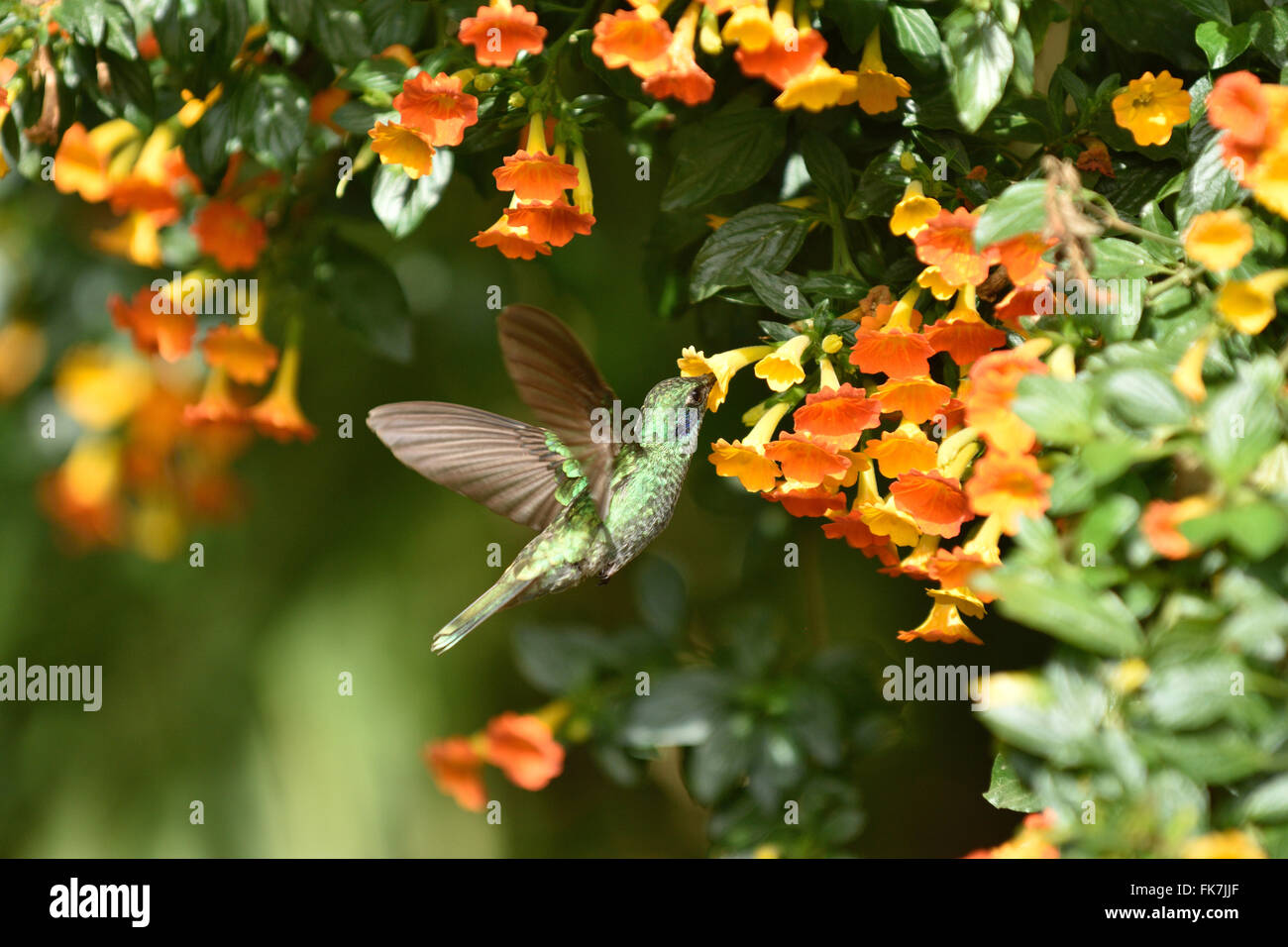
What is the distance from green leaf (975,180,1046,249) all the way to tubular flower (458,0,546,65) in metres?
0.47

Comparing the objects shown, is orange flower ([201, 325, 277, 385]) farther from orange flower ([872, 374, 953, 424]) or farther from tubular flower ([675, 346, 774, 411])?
orange flower ([872, 374, 953, 424])

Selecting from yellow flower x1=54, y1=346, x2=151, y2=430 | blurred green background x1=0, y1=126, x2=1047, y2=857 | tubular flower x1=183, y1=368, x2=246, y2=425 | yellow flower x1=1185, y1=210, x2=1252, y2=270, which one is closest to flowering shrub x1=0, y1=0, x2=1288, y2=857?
yellow flower x1=1185, y1=210, x2=1252, y2=270

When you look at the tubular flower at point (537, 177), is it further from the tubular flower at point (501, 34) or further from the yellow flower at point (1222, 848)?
the yellow flower at point (1222, 848)

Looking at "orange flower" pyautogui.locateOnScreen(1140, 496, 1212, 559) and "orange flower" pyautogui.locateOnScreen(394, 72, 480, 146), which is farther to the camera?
"orange flower" pyautogui.locateOnScreen(394, 72, 480, 146)

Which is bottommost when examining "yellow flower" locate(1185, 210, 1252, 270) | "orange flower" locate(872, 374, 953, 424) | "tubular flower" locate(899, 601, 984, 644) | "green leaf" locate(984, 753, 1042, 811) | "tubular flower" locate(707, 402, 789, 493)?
"green leaf" locate(984, 753, 1042, 811)

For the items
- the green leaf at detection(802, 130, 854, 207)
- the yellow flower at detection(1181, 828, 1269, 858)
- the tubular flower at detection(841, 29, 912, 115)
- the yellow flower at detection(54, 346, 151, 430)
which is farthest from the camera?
the yellow flower at detection(54, 346, 151, 430)

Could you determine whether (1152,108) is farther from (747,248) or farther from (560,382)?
(560,382)

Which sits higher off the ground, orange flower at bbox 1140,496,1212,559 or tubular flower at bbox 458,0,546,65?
tubular flower at bbox 458,0,546,65

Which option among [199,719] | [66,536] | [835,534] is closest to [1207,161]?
[835,534]

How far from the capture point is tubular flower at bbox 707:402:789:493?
42.3 inches

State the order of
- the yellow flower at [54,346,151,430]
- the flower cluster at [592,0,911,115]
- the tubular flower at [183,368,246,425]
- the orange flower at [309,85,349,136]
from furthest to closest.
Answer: the yellow flower at [54,346,151,430], the tubular flower at [183,368,246,425], the orange flower at [309,85,349,136], the flower cluster at [592,0,911,115]

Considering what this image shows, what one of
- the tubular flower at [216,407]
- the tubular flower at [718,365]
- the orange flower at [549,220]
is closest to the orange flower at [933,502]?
the tubular flower at [718,365]

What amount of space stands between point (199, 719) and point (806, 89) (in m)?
1.76

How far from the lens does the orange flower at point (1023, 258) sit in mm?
884
